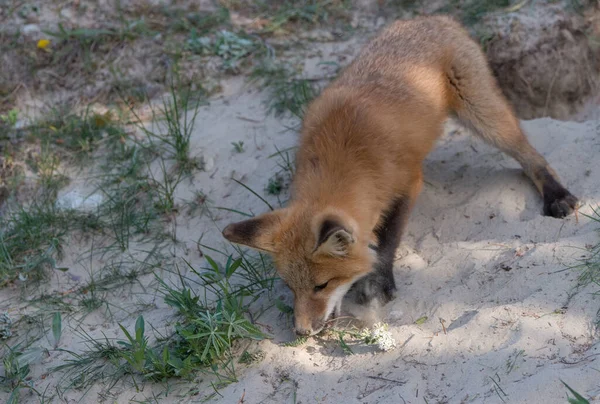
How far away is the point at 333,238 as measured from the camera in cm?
366

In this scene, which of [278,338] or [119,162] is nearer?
[278,338]

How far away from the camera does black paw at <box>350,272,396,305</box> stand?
4457 millimetres

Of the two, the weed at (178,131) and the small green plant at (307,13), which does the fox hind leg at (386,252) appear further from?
the small green plant at (307,13)

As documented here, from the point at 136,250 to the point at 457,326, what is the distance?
2771 millimetres

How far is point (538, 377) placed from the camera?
3311 mm

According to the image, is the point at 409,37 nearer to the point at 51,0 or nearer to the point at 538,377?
the point at 538,377

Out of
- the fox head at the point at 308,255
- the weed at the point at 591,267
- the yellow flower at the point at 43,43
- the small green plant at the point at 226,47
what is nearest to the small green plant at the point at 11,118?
the yellow flower at the point at 43,43

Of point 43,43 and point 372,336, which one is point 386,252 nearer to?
point 372,336

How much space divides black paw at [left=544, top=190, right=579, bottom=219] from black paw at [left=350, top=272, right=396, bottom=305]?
148 cm

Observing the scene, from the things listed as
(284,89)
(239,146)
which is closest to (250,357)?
(239,146)

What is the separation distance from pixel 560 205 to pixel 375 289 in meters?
1.66

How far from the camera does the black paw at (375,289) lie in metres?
4.46

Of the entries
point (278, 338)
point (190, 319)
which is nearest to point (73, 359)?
point (190, 319)

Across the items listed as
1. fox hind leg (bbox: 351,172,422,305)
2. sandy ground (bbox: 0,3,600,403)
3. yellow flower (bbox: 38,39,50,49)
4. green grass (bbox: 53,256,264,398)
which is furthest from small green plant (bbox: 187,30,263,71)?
green grass (bbox: 53,256,264,398)
